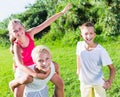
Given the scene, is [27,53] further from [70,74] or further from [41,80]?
[70,74]

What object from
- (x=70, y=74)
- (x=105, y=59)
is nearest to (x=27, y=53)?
(x=105, y=59)

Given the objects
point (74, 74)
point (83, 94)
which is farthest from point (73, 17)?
point (83, 94)

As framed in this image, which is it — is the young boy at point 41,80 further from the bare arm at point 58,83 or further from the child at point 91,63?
the child at point 91,63

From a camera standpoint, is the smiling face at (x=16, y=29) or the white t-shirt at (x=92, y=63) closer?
the smiling face at (x=16, y=29)

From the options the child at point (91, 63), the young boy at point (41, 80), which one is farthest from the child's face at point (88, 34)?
the young boy at point (41, 80)

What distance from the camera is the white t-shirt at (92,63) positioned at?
183 inches

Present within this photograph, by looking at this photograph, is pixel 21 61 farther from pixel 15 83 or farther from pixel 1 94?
pixel 1 94

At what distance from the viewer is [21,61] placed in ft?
14.2

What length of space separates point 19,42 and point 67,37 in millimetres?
9448

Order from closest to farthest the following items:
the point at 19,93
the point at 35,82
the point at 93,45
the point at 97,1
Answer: the point at 35,82 → the point at 19,93 → the point at 93,45 → the point at 97,1

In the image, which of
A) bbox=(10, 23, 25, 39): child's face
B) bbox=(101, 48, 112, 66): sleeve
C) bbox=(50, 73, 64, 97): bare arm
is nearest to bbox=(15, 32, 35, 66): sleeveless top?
bbox=(10, 23, 25, 39): child's face

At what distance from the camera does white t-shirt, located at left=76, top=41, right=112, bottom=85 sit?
4656 mm

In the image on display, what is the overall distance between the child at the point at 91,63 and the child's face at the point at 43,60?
129 cm

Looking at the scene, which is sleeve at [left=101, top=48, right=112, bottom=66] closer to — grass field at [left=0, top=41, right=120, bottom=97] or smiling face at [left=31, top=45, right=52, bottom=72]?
smiling face at [left=31, top=45, right=52, bottom=72]
